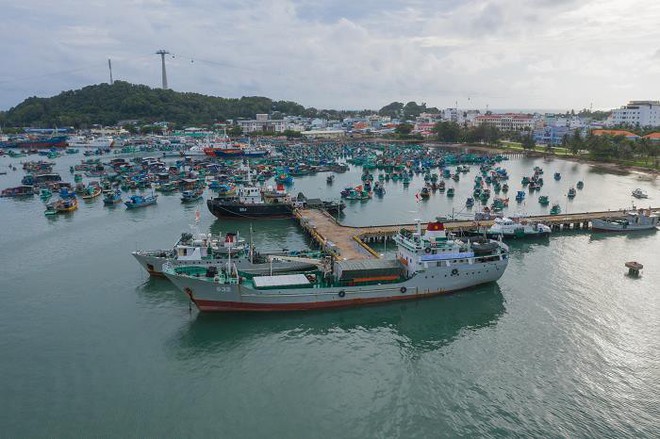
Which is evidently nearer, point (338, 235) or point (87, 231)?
point (338, 235)

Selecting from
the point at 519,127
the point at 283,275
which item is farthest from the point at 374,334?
the point at 519,127

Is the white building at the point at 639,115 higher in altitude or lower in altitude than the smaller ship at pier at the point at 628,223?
higher

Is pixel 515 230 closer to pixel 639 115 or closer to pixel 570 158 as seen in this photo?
pixel 570 158

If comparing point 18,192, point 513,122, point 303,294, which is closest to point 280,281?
point 303,294

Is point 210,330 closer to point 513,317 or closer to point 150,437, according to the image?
point 150,437

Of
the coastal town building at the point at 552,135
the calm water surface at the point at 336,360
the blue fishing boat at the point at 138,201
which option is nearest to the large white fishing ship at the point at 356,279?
the calm water surface at the point at 336,360

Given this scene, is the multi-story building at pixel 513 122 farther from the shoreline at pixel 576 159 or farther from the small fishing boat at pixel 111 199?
the small fishing boat at pixel 111 199
